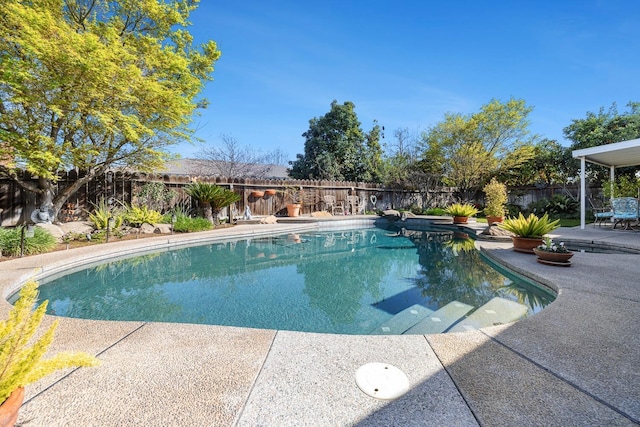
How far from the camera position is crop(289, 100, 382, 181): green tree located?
679 inches

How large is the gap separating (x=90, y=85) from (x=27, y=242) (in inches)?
129

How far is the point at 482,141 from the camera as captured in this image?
1391 centimetres

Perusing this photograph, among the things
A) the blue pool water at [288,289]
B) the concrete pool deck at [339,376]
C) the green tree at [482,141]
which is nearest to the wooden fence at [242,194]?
the green tree at [482,141]

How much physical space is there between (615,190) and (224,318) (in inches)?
445

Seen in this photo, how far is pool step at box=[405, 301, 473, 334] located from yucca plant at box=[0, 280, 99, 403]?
2.44 meters

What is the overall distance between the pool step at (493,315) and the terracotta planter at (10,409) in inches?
112

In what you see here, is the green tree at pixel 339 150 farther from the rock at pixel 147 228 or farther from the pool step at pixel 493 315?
the pool step at pixel 493 315

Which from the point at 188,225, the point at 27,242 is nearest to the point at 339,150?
the point at 188,225

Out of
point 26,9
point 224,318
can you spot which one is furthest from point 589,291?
point 26,9

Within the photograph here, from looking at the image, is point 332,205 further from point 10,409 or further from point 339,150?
point 10,409

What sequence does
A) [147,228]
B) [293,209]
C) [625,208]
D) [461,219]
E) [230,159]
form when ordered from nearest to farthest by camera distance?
[625,208] < [147,228] < [461,219] < [293,209] < [230,159]

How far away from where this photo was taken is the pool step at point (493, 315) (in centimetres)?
272

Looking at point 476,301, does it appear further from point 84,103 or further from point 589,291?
point 84,103

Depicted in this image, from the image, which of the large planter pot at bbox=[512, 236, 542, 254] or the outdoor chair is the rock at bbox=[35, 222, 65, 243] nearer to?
the large planter pot at bbox=[512, 236, 542, 254]
